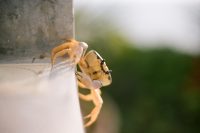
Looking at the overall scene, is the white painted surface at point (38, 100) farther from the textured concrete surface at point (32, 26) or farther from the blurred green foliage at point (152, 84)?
the blurred green foliage at point (152, 84)

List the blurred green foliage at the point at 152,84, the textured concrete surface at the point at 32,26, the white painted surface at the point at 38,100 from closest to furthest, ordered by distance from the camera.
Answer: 1. the white painted surface at the point at 38,100
2. the textured concrete surface at the point at 32,26
3. the blurred green foliage at the point at 152,84

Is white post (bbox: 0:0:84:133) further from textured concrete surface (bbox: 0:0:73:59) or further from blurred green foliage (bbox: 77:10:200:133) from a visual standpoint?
blurred green foliage (bbox: 77:10:200:133)

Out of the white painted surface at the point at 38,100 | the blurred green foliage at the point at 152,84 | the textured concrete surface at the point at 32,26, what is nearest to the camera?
the white painted surface at the point at 38,100

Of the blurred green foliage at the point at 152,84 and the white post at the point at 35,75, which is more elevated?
the white post at the point at 35,75

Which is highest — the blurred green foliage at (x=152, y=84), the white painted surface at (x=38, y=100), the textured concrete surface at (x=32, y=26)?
the textured concrete surface at (x=32, y=26)

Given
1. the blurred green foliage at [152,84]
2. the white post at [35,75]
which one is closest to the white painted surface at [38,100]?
the white post at [35,75]

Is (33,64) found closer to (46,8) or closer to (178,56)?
(46,8)

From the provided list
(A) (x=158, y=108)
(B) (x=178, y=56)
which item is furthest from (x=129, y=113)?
(B) (x=178, y=56)

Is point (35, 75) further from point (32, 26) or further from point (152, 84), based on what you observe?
point (152, 84)
